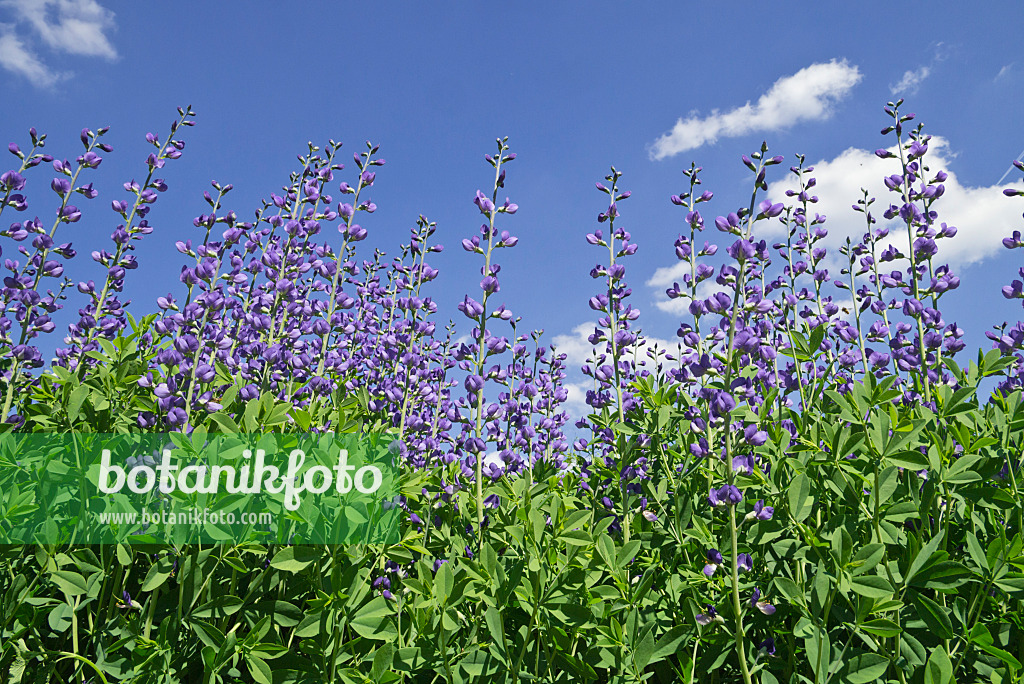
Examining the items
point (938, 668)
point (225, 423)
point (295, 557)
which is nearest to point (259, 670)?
point (295, 557)

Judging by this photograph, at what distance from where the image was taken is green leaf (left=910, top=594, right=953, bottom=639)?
217 centimetres

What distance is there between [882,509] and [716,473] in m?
0.62

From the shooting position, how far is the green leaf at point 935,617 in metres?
2.17

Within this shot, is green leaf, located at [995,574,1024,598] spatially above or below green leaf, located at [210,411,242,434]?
below

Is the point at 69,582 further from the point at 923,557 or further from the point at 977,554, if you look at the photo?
the point at 977,554

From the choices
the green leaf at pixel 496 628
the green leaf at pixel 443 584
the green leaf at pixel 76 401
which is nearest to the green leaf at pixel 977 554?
the green leaf at pixel 496 628

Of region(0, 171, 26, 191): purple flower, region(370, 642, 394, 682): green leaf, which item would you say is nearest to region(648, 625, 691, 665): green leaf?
region(370, 642, 394, 682): green leaf

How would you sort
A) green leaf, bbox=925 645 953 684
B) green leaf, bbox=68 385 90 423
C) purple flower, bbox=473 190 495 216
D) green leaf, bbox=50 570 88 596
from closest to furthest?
green leaf, bbox=925 645 953 684, green leaf, bbox=50 570 88 596, green leaf, bbox=68 385 90 423, purple flower, bbox=473 190 495 216

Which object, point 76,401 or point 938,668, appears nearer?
point 938,668

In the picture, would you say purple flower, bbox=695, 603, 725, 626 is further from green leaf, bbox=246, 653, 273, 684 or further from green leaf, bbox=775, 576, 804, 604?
green leaf, bbox=246, 653, 273, 684

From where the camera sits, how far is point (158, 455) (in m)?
2.60

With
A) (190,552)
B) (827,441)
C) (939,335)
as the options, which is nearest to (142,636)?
(190,552)

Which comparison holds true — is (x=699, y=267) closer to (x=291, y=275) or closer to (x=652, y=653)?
(x=652, y=653)

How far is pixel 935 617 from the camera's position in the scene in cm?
219
